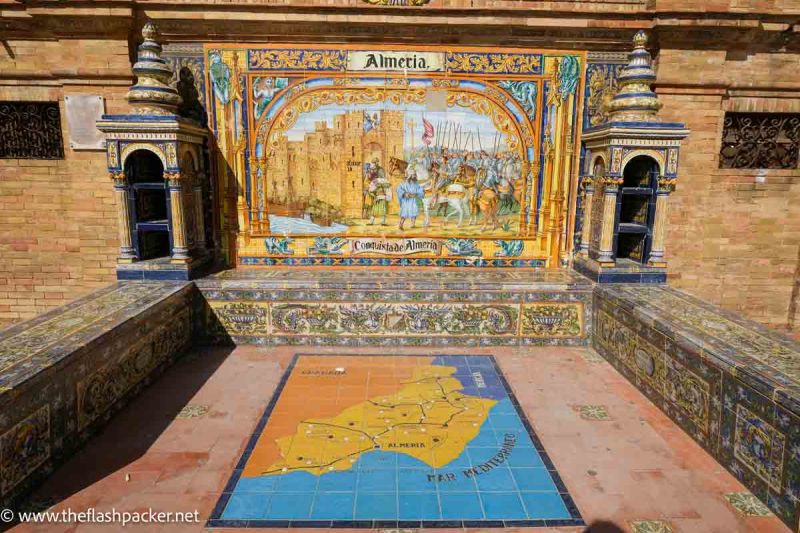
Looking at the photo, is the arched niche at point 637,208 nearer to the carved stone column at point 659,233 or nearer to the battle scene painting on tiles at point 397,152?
the carved stone column at point 659,233

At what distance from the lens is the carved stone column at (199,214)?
23.2 feet

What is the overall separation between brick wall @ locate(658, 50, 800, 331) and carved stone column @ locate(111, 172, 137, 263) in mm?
7556

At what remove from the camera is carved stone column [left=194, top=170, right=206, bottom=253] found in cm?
706

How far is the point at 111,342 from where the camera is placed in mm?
4609

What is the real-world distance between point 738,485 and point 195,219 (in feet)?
22.8

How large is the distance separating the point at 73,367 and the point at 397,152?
4.87 metres

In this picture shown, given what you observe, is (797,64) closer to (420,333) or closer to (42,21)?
(420,333)

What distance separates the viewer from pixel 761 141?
7668 millimetres

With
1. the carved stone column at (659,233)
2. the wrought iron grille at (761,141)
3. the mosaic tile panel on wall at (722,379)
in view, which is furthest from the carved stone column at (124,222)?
the wrought iron grille at (761,141)

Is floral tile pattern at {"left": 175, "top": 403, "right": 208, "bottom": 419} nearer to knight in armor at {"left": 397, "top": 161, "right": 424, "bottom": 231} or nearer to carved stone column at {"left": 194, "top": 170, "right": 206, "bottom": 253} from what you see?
carved stone column at {"left": 194, "top": 170, "right": 206, "bottom": 253}

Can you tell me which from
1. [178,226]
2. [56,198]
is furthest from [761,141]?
[56,198]

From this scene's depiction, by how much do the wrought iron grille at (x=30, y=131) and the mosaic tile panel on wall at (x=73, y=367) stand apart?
10.2ft

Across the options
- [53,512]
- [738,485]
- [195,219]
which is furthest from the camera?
[195,219]

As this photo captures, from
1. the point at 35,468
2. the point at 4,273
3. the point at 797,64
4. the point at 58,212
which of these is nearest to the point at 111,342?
the point at 35,468
